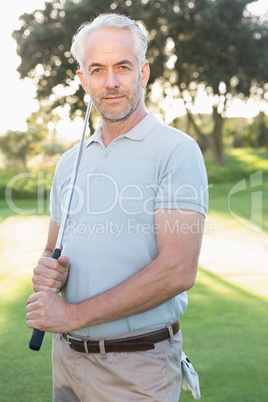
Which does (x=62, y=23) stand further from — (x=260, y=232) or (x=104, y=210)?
(x=104, y=210)

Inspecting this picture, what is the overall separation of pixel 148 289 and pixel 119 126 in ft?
1.87

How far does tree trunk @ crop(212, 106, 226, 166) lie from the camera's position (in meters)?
27.3

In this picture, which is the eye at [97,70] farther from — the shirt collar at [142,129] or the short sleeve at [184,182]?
the short sleeve at [184,182]

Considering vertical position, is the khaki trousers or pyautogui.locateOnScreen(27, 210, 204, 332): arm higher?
pyautogui.locateOnScreen(27, 210, 204, 332): arm

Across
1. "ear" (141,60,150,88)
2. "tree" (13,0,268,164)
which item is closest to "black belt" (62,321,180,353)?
"ear" (141,60,150,88)

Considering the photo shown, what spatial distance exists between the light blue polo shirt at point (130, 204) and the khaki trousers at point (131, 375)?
83mm

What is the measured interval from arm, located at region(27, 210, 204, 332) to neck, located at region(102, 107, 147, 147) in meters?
0.36

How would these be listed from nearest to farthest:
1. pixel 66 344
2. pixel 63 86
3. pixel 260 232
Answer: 1. pixel 66 344
2. pixel 260 232
3. pixel 63 86

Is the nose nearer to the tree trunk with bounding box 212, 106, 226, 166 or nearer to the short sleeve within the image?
the short sleeve

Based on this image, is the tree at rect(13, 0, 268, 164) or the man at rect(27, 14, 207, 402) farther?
the tree at rect(13, 0, 268, 164)

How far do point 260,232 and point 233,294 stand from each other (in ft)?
13.4

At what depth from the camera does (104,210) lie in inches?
66.7

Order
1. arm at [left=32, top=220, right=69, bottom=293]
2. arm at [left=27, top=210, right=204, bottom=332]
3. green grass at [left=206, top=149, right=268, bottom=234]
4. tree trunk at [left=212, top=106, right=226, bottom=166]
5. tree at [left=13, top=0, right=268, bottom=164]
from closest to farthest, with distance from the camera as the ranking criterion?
1. arm at [left=27, top=210, right=204, bottom=332]
2. arm at [left=32, top=220, right=69, bottom=293]
3. green grass at [left=206, top=149, right=268, bottom=234]
4. tree at [left=13, top=0, right=268, bottom=164]
5. tree trunk at [left=212, top=106, right=226, bottom=166]

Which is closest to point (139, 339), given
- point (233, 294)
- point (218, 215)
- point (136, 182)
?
point (136, 182)
